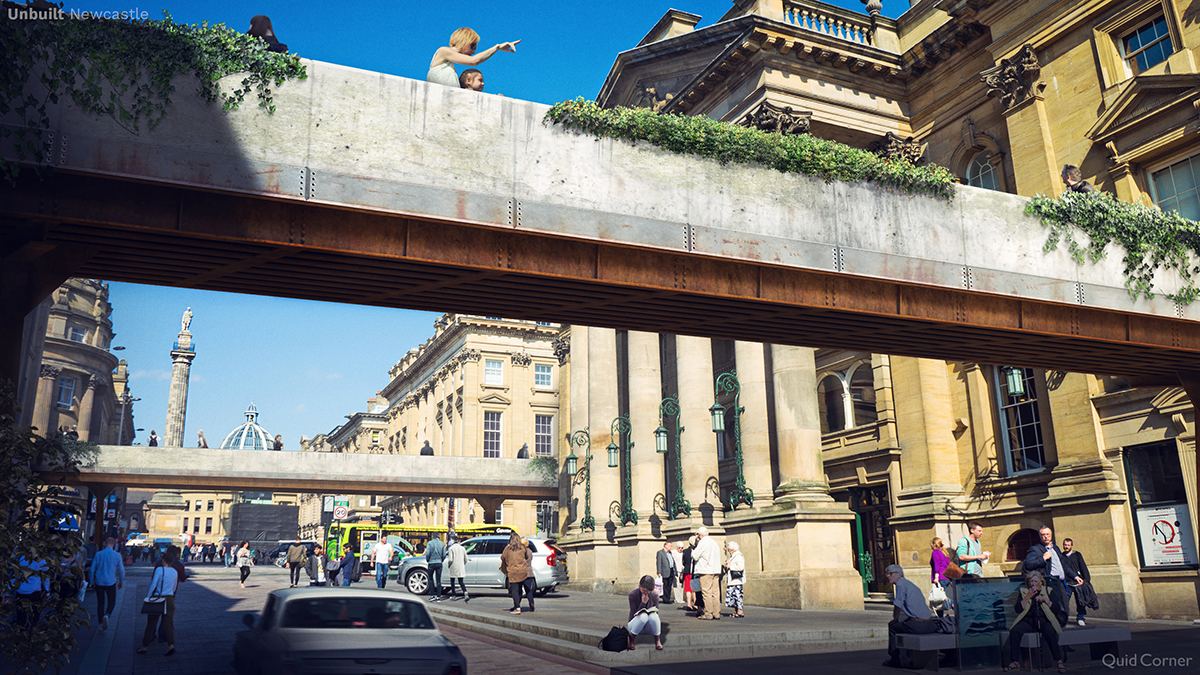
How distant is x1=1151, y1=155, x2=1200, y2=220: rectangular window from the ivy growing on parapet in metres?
19.0

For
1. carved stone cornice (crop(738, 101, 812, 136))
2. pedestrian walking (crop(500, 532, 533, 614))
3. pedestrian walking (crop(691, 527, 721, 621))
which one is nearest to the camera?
pedestrian walking (crop(691, 527, 721, 621))

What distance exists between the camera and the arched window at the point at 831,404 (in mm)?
28500

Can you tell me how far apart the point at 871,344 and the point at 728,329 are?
8.18ft

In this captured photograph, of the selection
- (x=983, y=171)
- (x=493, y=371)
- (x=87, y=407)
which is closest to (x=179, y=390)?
(x=87, y=407)

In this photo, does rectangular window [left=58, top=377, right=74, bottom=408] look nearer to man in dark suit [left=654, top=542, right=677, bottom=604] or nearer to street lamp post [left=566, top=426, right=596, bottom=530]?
street lamp post [left=566, top=426, right=596, bottom=530]

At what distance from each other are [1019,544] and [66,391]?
251 ft

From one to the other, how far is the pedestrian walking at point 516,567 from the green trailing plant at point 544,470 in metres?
28.4

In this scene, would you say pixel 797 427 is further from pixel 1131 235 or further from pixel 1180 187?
pixel 1180 187

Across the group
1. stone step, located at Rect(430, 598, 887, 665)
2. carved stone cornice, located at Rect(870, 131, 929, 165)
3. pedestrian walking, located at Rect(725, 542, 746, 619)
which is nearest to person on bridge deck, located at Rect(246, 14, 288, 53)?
stone step, located at Rect(430, 598, 887, 665)

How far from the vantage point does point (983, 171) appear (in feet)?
84.9

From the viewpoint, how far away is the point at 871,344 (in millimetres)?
14141

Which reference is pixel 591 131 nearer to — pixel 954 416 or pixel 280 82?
pixel 280 82

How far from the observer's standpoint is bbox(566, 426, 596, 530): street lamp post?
32.2m

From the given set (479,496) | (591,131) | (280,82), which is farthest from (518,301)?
(479,496)
